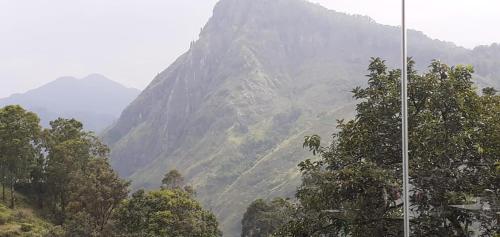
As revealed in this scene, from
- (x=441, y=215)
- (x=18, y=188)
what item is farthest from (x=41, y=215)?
(x=441, y=215)

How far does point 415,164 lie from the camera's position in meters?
14.4

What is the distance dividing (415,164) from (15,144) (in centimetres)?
5089

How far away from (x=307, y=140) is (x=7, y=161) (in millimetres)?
48841

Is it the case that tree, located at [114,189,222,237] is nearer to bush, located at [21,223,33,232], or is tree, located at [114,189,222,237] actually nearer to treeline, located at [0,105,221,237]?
treeline, located at [0,105,221,237]

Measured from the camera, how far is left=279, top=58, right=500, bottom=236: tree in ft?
44.8

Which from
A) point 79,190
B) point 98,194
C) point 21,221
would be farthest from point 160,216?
point 21,221

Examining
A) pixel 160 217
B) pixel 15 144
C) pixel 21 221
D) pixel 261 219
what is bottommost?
pixel 261 219

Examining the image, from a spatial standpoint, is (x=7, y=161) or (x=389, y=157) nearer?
(x=389, y=157)

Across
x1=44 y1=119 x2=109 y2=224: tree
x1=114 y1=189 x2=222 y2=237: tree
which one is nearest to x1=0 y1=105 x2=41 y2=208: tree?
x1=44 y1=119 x2=109 y2=224: tree

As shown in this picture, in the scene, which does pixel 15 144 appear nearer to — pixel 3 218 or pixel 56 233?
pixel 3 218

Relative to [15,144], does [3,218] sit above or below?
below

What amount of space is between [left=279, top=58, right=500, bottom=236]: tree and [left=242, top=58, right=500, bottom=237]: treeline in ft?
0.09

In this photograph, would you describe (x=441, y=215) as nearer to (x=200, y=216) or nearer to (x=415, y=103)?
(x=415, y=103)

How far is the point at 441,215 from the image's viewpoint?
43.7 ft
